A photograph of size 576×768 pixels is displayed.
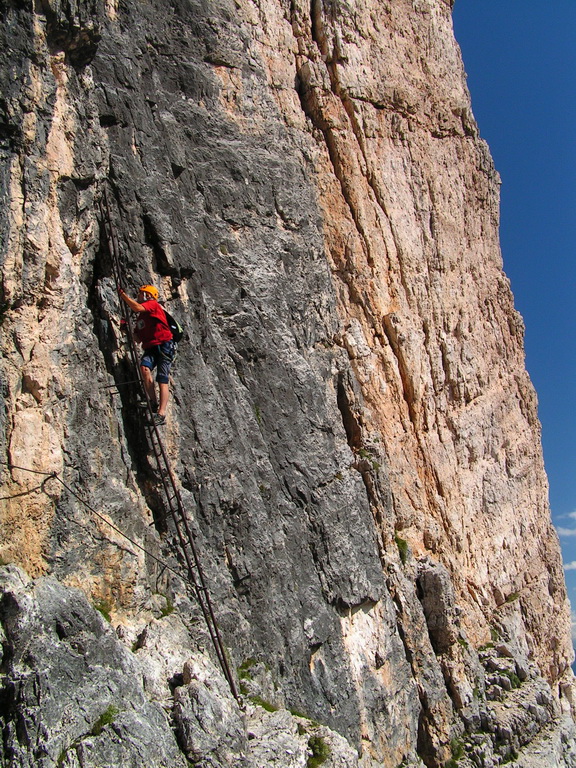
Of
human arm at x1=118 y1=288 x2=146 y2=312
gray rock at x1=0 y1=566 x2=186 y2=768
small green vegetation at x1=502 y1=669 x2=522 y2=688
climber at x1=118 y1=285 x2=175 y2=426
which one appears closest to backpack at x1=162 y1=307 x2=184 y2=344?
climber at x1=118 y1=285 x2=175 y2=426

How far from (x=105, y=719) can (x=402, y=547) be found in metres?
8.85

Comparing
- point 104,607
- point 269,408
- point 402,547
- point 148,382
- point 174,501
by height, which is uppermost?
point 269,408

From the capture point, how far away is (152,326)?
11.1 m

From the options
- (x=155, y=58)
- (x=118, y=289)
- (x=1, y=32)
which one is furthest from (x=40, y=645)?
(x=155, y=58)

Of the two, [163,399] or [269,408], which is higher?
[269,408]

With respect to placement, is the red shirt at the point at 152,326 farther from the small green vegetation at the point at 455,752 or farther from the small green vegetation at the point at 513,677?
the small green vegetation at the point at 513,677

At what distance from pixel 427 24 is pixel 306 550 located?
57.8 ft

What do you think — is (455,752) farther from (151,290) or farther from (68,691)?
(151,290)

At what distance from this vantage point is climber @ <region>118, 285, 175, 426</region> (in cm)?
1098

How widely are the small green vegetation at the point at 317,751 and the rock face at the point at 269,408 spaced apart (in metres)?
0.04

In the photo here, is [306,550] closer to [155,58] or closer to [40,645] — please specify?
[40,645]

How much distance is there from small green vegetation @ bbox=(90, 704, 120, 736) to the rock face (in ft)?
0.23

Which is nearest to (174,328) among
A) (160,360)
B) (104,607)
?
(160,360)

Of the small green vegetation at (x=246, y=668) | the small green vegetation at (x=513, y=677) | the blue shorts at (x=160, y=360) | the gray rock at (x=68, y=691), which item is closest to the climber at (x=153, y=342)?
the blue shorts at (x=160, y=360)
